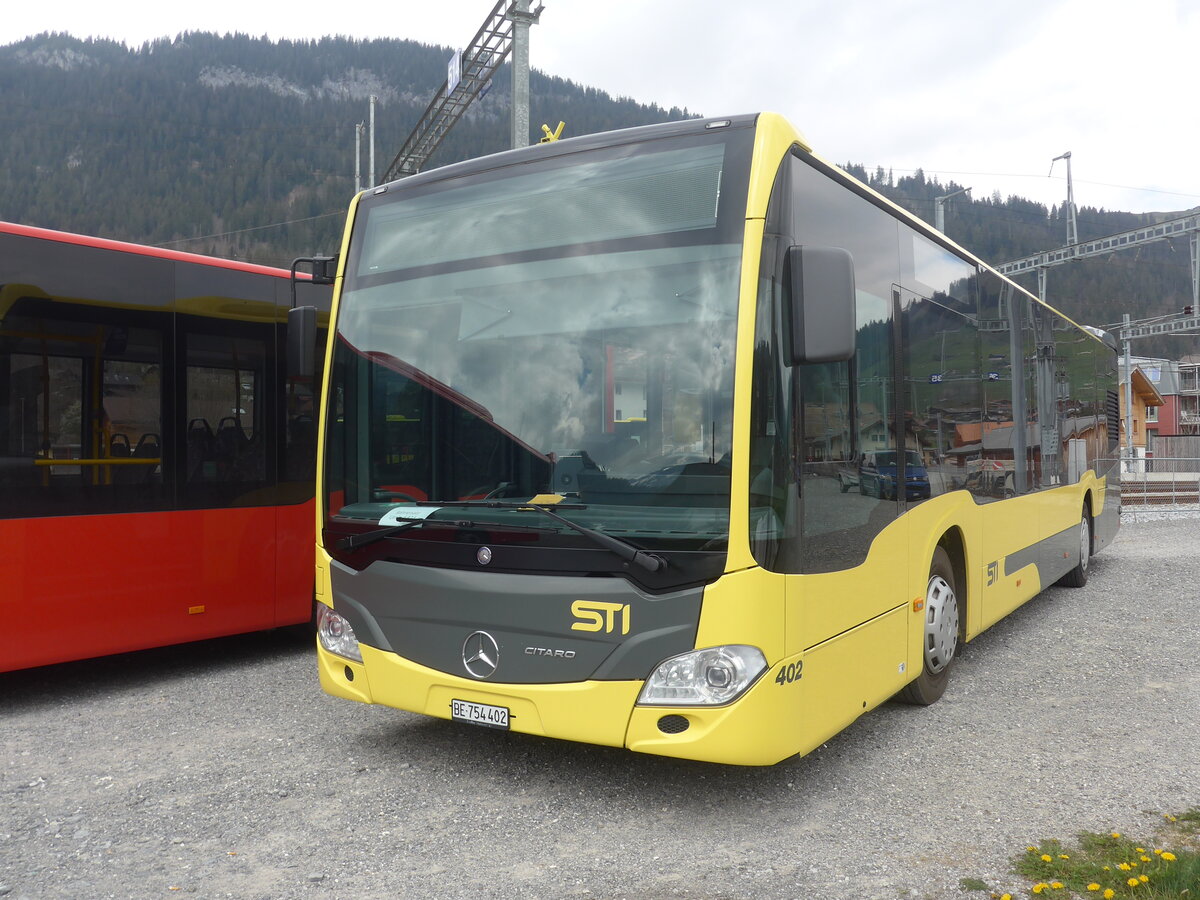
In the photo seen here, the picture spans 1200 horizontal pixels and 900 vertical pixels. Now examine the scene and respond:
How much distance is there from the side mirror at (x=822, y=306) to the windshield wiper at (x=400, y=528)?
4.35 ft

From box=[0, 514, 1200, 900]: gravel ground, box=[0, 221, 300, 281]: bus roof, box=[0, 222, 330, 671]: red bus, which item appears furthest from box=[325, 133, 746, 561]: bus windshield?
box=[0, 222, 330, 671]: red bus

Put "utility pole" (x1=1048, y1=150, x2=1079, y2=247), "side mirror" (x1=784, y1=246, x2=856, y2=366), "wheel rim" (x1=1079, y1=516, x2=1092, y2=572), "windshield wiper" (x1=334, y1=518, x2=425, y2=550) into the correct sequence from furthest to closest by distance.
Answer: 1. "utility pole" (x1=1048, y1=150, x2=1079, y2=247)
2. "wheel rim" (x1=1079, y1=516, x2=1092, y2=572)
3. "windshield wiper" (x1=334, y1=518, x2=425, y2=550)
4. "side mirror" (x1=784, y1=246, x2=856, y2=366)

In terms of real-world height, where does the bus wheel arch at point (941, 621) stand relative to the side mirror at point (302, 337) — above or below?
below

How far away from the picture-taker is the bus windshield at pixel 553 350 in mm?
4121


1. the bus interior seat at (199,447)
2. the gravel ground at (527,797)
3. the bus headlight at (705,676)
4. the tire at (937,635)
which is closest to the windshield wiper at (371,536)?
the gravel ground at (527,797)

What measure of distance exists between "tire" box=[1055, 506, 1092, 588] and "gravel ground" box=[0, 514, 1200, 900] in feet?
13.0

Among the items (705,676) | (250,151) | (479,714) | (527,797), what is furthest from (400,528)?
(250,151)

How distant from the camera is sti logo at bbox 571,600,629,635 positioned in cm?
412

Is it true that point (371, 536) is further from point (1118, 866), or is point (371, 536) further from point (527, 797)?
point (1118, 866)

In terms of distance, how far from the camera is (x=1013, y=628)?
8.92 m

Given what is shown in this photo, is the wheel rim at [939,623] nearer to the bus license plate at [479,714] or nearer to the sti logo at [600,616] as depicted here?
the sti logo at [600,616]

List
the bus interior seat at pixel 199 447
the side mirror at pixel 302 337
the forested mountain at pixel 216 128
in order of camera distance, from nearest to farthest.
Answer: the side mirror at pixel 302 337 → the bus interior seat at pixel 199 447 → the forested mountain at pixel 216 128

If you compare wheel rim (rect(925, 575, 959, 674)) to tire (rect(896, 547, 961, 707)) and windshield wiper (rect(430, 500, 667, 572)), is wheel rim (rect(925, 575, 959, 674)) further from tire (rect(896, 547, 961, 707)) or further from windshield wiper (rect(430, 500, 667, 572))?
windshield wiper (rect(430, 500, 667, 572))

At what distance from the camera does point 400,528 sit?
4.72m
